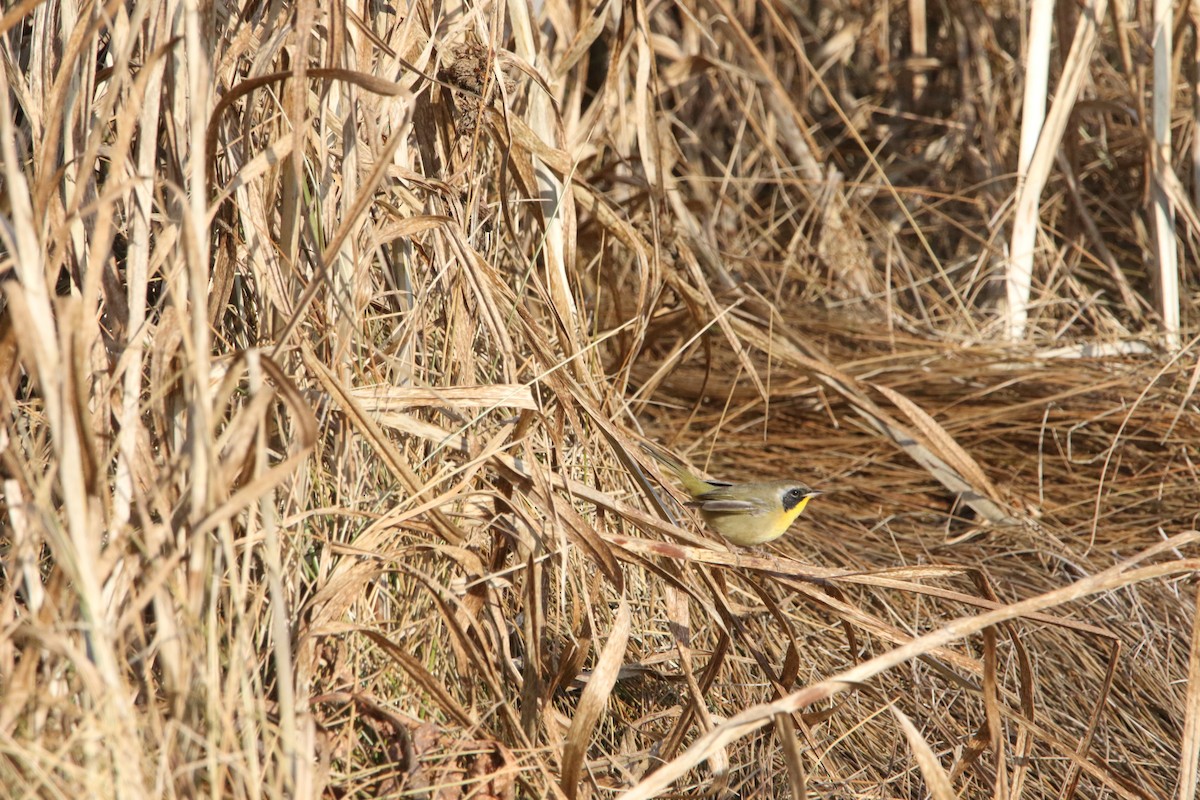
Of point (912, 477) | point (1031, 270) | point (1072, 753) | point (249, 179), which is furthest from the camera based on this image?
point (1031, 270)

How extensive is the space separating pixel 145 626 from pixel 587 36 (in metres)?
1.96

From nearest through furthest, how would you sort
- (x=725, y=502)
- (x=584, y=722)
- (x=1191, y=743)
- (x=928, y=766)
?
(x=928, y=766) < (x=584, y=722) < (x=1191, y=743) < (x=725, y=502)

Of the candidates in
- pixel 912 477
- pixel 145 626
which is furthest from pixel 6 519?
pixel 912 477

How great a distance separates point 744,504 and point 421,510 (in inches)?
51.8

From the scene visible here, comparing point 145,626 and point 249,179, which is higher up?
point 249,179

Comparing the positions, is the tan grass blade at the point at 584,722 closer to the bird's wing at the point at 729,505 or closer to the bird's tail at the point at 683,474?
the bird's tail at the point at 683,474

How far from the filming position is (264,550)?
199cm

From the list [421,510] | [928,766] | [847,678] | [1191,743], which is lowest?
[1191,743]

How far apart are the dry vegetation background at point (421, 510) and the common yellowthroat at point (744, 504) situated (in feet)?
0.58

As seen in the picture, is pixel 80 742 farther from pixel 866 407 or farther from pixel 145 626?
pixel 866 407

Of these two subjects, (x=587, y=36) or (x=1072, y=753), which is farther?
(x=587, y=36)

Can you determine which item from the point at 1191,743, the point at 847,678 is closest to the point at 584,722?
the point at 847,678

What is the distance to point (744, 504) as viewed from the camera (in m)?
3.20

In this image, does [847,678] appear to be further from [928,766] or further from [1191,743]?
[1191,743]
